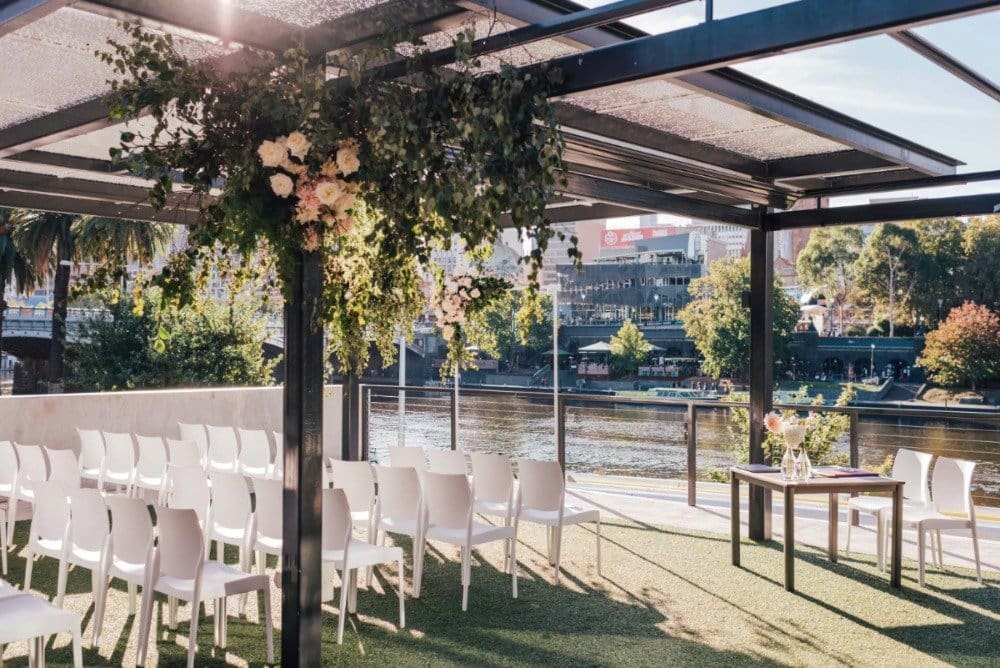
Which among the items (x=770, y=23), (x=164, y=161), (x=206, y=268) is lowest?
(x=206, y=268)

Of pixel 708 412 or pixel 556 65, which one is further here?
pixel 708 412

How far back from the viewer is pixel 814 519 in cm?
798

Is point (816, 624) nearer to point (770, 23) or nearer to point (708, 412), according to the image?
point (770, 23)

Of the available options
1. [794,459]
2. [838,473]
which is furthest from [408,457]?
[838,473]

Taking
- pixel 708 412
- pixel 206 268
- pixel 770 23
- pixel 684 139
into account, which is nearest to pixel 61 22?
pixel 206 268

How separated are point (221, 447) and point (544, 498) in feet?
10.4

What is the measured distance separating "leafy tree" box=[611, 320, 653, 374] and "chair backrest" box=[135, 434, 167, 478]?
55.8 meters

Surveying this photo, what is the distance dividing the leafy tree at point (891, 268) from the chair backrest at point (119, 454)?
56.4m

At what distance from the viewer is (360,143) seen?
3.70 meters

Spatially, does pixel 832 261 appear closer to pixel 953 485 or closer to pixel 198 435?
pixel 953 485

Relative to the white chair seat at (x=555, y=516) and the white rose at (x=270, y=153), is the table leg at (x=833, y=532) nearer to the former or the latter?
the white chair seat at (x=555, y=516)

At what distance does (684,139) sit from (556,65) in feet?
8.74

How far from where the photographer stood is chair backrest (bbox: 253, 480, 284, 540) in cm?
493

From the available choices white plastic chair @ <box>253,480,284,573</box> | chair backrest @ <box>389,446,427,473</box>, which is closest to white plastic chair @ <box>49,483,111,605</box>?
white plastic chair @ <box>253,480,284,573</box>
